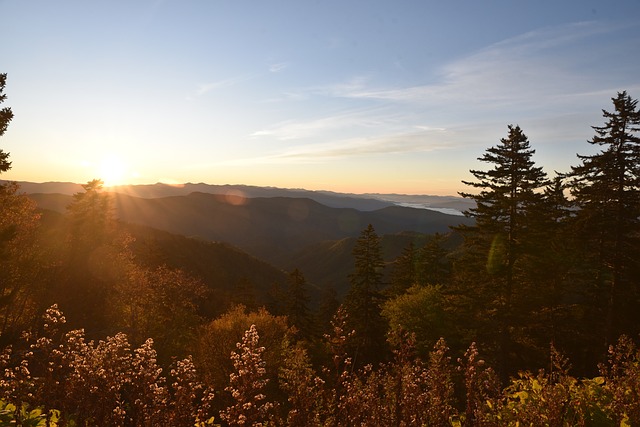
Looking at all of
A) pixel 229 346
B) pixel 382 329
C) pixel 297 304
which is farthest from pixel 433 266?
pixel 229 346

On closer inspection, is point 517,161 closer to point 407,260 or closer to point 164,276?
point 407,260

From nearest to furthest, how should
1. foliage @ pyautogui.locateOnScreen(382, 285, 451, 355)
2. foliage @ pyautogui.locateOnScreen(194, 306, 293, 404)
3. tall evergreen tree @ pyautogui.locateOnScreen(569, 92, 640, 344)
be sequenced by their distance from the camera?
tall evergreen tree @ pyautogui.locateOnScreen(569, 92, 640, 344)
foliage @ pyautogui.locateOnScreen(194, 306, 293, 404)
foliage @ pyautogui.locateOnScreen(382, 285, 451, 355)

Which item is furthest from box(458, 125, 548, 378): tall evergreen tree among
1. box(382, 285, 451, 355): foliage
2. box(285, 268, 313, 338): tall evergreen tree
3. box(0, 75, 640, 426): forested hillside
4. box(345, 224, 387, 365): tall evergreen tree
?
box(285, 268, 313, 338): tall evergreen tree

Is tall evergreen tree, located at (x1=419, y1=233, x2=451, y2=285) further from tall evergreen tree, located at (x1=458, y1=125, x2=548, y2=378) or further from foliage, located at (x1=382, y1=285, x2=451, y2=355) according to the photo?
tall evergreen tree, located at (x1=458, y1=125, x2=548, y2=378)

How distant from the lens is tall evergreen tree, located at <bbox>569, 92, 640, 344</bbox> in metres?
21.2

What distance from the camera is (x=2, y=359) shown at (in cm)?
432

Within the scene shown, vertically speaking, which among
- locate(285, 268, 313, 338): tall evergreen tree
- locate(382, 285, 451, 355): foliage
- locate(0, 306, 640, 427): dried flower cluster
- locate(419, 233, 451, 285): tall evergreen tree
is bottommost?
locate(285, 268, 313, 338): tall evergreen tree

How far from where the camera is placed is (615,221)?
21656mm

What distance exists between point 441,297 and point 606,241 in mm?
13780

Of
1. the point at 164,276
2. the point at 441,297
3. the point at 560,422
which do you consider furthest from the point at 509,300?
the point at 164,276

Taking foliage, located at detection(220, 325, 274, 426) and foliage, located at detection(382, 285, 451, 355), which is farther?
foliage, located at detection(382, 285, 451, 355)

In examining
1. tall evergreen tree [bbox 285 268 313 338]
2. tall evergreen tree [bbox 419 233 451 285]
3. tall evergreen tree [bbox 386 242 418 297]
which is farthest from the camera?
tall evergreen tree [bbox 285 268 313 338]

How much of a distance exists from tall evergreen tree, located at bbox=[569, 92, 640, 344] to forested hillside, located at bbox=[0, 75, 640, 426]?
9 cm

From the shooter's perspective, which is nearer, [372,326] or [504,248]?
[504,248]
